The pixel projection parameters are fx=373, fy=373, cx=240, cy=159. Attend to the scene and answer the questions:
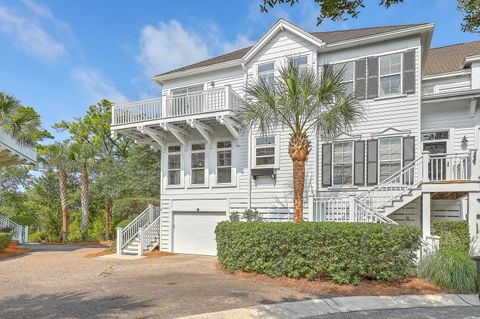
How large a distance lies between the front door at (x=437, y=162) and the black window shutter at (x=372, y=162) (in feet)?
5.68

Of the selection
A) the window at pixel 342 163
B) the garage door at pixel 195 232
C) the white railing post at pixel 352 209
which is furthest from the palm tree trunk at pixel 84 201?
the white railing post at pixel 352 209

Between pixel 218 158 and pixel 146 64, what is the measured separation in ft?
29.6

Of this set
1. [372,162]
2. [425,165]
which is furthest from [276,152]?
[425,165]

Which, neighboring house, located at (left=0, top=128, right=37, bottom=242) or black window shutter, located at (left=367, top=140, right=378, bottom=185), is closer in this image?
black window shutter, located at (left=367, top=140, right=378, bottom=185)

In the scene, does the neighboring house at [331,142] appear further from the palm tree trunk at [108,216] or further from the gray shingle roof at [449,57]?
the palm tree trunk at [108,216]

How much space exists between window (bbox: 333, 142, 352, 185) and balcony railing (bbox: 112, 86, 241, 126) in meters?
4.29

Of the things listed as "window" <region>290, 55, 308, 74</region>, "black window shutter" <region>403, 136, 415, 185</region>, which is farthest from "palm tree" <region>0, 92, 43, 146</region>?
"black window shutter" <region>403, 136, 415, 185</region>

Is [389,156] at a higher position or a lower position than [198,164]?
higher

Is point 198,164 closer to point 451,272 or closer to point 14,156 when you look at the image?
point 14,156

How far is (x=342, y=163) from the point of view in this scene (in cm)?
1383

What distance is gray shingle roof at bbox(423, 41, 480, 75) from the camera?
15.9m

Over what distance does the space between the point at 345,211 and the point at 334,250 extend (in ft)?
9.07

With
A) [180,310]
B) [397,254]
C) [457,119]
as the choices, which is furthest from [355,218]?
[180,310]

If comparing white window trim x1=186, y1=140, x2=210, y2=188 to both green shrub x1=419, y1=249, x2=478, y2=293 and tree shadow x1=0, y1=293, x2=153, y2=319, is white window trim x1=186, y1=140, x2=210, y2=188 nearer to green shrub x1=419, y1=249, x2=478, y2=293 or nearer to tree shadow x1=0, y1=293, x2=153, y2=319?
tree shadow x1=0, y1=293, x2=153, y2=319
